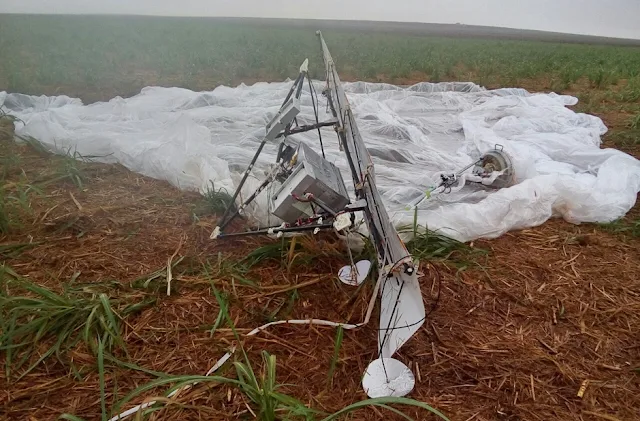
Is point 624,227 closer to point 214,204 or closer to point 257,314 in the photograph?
point 257,314

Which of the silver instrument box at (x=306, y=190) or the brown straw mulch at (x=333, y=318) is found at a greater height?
the silver instrument box at (x=306, y=190)

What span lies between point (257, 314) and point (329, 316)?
1.06ft

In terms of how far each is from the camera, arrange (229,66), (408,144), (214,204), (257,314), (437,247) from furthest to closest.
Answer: (229,66) → (408,144) → (214,204) → (437,247) → (257,314)

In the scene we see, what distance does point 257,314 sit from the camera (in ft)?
7.00

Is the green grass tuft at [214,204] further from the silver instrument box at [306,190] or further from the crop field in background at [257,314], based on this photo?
the silver instrument box at [306,190]

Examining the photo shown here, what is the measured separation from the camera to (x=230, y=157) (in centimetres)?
380

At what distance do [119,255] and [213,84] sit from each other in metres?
5.73

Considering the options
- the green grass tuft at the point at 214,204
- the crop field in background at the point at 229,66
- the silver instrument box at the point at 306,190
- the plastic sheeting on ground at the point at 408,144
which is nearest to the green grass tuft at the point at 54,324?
the silver instrument box at the point at 306,190

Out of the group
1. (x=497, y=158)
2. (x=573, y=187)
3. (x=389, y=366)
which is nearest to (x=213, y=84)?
(x=497, y=158)

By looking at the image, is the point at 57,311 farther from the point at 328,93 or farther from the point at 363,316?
the point at 328,93

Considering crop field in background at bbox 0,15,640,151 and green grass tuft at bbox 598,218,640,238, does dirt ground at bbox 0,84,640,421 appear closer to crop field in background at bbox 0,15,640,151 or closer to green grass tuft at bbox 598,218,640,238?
green grass tuft at bbox 598,218,640,238

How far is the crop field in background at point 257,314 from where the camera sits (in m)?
1.74

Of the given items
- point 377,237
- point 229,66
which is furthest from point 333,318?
point 229,66

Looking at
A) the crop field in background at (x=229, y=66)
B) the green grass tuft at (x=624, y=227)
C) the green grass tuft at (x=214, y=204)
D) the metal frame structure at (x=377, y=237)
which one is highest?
the metal frame structure at (x=377, y=237)
